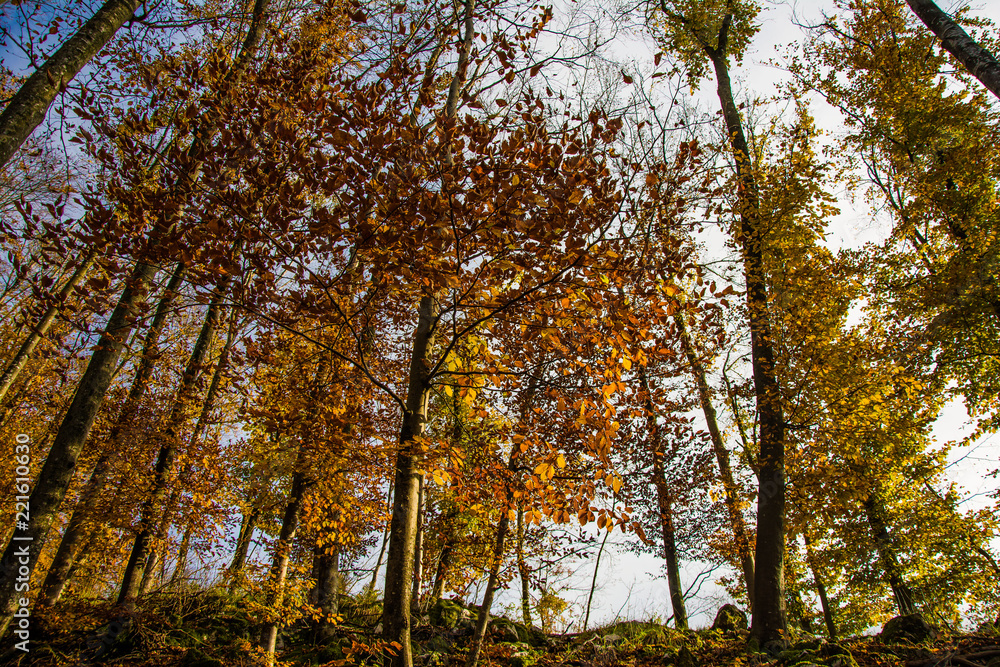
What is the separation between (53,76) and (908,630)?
954cm

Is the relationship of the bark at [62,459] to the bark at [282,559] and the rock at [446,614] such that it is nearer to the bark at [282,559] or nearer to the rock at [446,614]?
the bark at [282,559]

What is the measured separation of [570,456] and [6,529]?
12.8 metres

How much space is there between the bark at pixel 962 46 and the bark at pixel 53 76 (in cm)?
775

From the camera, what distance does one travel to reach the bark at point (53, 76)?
2.95 metres

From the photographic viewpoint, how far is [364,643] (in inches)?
216

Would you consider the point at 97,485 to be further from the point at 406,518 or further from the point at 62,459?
the point at 406,518

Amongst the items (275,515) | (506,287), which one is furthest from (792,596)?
(506,287)

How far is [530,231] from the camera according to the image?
2510mm

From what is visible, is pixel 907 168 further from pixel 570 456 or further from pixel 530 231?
pixel 530 231

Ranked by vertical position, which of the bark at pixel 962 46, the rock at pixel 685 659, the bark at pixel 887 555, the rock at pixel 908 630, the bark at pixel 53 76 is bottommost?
the rock at pixel 685 659

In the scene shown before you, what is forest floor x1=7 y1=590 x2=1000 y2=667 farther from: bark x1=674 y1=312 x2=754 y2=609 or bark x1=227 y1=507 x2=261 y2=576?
bark x1=674 y1=312 x2=754 y2=609

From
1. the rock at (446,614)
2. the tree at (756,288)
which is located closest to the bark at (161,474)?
the rock at (446,614)

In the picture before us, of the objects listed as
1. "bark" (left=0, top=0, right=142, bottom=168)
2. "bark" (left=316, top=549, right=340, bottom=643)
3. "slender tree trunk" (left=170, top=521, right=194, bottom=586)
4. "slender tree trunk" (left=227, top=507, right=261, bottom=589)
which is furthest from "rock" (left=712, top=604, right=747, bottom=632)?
"bark" (left=0, top=0, right=142, bottom=168)

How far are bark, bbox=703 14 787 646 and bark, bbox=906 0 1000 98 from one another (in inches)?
88.8
